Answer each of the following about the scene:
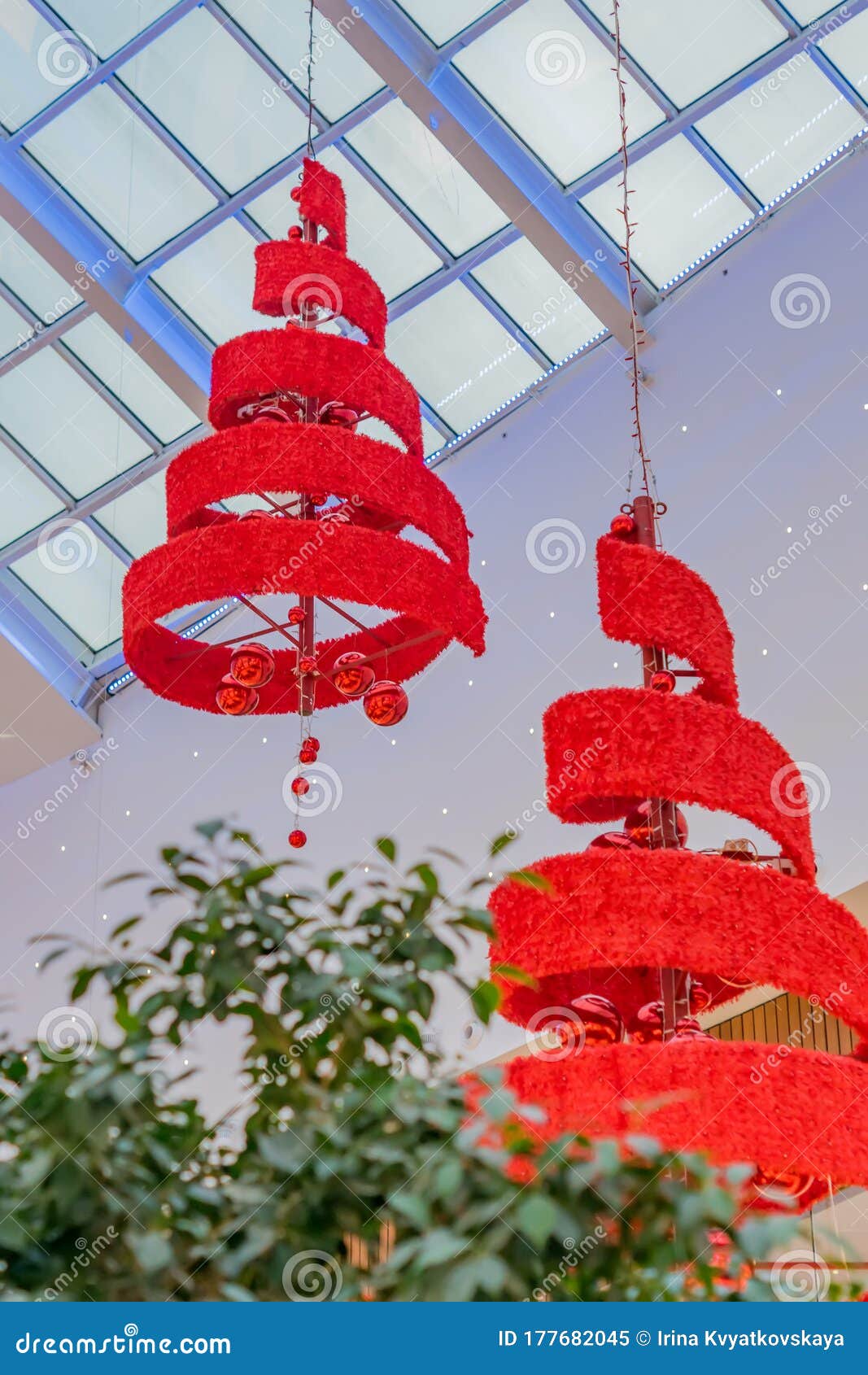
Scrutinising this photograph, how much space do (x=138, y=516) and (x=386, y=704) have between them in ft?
23.5

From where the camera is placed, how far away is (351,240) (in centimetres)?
1009

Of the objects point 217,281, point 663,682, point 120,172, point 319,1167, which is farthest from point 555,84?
point 319,1167

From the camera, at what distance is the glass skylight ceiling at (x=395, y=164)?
28.7 feet

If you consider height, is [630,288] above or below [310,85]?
below

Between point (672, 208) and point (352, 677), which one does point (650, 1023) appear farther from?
point (672, 208)

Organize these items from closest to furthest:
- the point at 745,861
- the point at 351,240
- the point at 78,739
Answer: the point at 745,861 < the point at 351,240 < the point at 78,739

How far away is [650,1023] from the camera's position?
4.23 metres

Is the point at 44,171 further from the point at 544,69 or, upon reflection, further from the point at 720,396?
the point at 720,396

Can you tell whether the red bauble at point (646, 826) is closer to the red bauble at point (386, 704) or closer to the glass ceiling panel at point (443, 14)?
the red bauble at point (386, 704)

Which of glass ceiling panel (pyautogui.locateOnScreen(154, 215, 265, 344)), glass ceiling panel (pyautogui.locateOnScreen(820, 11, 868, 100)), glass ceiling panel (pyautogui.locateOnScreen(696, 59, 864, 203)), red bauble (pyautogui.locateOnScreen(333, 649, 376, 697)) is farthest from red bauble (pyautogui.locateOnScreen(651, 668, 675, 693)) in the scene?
glass ceiling panel (pyautogui.locateOnScreen(154, 215, 265, 344))

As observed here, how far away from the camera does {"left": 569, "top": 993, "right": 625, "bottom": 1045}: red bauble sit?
412 cm

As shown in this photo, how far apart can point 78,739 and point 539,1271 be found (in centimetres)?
1096

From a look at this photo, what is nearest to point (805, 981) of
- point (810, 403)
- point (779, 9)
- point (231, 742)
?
point (810, 403)

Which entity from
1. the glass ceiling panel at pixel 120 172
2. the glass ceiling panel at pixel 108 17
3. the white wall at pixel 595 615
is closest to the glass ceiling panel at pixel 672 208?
the white wall at pixel 595 615
